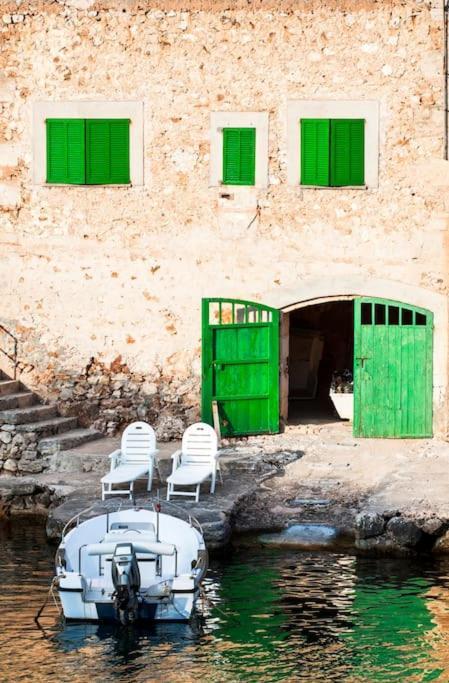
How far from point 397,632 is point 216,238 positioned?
342 inches

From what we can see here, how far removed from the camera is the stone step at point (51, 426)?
22002 mm

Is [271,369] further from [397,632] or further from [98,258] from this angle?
[397,632]

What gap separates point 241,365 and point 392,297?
95.0 inches

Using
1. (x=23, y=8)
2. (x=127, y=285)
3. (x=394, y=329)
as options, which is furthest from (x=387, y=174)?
(x=23, y=8)

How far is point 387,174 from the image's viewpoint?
22703 millimetres

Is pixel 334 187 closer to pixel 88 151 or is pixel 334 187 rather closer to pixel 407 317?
pixel 407 317

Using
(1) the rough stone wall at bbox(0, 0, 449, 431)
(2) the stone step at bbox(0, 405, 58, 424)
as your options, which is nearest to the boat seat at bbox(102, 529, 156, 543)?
(2) the stone step at bbox(0, 405, 58, 424)

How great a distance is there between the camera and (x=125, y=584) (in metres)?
15.8

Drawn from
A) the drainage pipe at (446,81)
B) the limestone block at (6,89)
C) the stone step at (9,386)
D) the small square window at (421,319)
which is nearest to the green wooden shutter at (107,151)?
the limestone block at (6,89)

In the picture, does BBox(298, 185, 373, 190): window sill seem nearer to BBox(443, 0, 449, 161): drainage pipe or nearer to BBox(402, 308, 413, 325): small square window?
BBox(443, 0, 449, 161): drainage pipe

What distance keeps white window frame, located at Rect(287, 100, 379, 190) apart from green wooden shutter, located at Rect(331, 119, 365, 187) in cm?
7

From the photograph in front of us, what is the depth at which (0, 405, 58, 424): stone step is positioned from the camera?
22064mm

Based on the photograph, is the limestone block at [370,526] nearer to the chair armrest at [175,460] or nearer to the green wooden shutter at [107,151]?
the chair armrest at [175,460]

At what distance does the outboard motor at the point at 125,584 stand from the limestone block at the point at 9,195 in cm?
839
